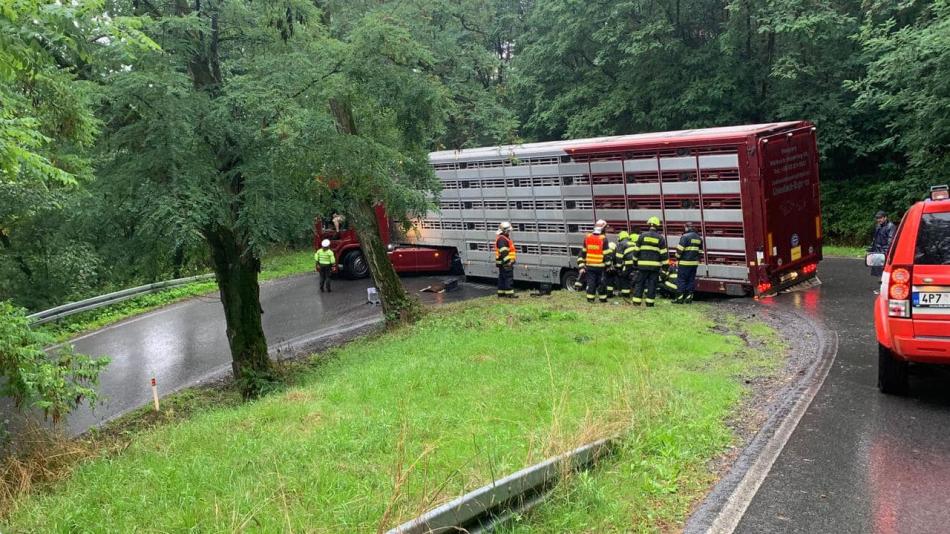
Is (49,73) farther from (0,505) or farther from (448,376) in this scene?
(448,376)

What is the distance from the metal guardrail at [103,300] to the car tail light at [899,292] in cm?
1504

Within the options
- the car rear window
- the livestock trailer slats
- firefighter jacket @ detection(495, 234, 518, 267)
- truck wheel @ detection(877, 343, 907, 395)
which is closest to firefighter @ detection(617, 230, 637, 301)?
the livestock trailer slats

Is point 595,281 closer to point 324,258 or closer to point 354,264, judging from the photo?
point 324,258

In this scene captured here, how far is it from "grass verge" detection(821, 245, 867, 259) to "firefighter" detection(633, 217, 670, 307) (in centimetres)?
896

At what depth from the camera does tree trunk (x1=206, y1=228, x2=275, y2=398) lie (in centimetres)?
1097

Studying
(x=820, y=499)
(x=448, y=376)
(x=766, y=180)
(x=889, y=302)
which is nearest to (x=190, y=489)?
(x=448, y=376)

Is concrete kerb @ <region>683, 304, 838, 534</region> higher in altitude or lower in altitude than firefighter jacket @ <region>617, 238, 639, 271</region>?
lower

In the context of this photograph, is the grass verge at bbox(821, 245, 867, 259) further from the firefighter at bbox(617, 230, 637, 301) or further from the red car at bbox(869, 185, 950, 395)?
the red car at bbox(869, 185, 950, 395)

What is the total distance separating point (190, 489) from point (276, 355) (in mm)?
8466

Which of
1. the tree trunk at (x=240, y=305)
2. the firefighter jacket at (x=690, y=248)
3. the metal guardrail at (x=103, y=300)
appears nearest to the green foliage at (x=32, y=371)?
the tree trunk at (x=240, y=305)

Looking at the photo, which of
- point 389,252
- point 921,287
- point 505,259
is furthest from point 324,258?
point 921,287

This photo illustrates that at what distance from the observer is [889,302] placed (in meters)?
6.49

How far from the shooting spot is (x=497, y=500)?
4.01m

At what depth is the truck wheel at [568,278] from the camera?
15828mm
